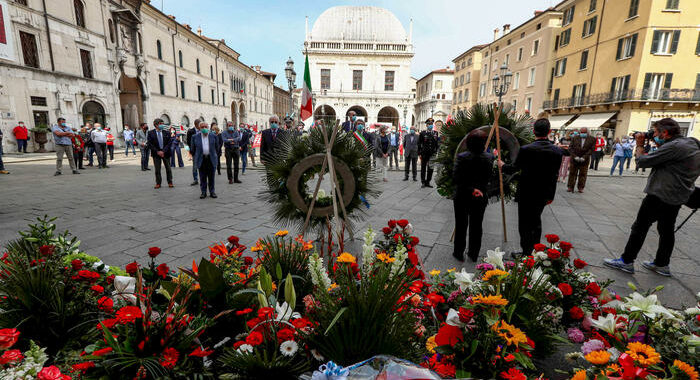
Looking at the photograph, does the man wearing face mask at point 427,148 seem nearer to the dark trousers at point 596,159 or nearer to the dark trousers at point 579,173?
the dark trousers at point 579,173

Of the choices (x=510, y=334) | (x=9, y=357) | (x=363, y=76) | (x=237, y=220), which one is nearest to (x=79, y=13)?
(x=237, y=220)

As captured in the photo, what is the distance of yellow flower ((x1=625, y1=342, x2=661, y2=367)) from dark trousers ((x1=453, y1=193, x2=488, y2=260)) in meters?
2.49

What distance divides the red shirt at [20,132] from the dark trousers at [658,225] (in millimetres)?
23896

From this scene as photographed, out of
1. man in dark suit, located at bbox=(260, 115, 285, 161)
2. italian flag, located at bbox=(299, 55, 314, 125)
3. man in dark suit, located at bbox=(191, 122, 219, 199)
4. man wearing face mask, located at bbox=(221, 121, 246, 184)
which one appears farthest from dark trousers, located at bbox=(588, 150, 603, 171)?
man in dark suit, located at bbox=(191, 122, 219, 199)

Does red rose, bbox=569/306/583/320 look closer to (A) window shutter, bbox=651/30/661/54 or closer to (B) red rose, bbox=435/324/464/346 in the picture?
(B) red rose, bbox=435/324/464/346

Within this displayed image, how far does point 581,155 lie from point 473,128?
512cm

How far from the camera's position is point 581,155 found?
27.4ft

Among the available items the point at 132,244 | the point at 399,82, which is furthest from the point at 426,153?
the point at 399,82

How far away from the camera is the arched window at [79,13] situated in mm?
19612

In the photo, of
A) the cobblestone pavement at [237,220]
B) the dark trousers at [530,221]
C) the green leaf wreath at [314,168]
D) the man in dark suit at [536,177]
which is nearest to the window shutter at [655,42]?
the cobblestone pavement at [237,220]

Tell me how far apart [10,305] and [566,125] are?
33.4 meters

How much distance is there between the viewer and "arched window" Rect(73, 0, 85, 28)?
64.3 feet

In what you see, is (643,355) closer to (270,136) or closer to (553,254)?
(553,254)

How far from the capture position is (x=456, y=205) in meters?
3.85
